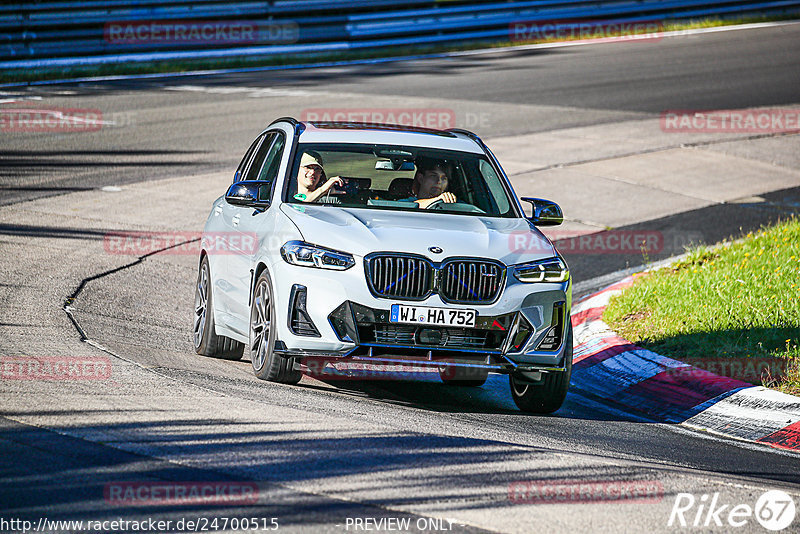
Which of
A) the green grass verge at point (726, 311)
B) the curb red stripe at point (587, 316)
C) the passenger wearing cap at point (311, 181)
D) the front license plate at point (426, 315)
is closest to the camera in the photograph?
the front license plate at point (426, 315)

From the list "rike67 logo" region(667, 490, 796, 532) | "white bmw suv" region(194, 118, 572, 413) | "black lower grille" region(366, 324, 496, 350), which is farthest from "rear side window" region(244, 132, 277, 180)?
"rike67 logo" region(667, 490, 796, 532)

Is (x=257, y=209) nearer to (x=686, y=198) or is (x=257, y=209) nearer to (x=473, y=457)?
(x=473, y=457)

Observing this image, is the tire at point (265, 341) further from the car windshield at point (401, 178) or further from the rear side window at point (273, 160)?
the rear side window at point (273, 160)

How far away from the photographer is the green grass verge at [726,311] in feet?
29.9

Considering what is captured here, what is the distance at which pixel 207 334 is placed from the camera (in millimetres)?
9070

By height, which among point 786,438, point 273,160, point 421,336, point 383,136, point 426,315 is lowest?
point 786,438

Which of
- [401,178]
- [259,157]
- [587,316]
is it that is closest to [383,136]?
[401,178]

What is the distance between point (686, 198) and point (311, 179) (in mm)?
8924

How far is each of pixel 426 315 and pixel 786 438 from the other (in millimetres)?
2560

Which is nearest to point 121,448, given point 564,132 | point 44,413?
point 44,413

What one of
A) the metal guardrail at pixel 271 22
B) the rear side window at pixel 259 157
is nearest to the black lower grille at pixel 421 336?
the rear side window at pixel 259 157

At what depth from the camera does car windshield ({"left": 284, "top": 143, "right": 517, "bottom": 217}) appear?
8.52 metres

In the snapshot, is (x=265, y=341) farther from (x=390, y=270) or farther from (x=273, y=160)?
(x=273, y=160)

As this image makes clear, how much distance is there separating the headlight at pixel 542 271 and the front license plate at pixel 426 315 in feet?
1.64
